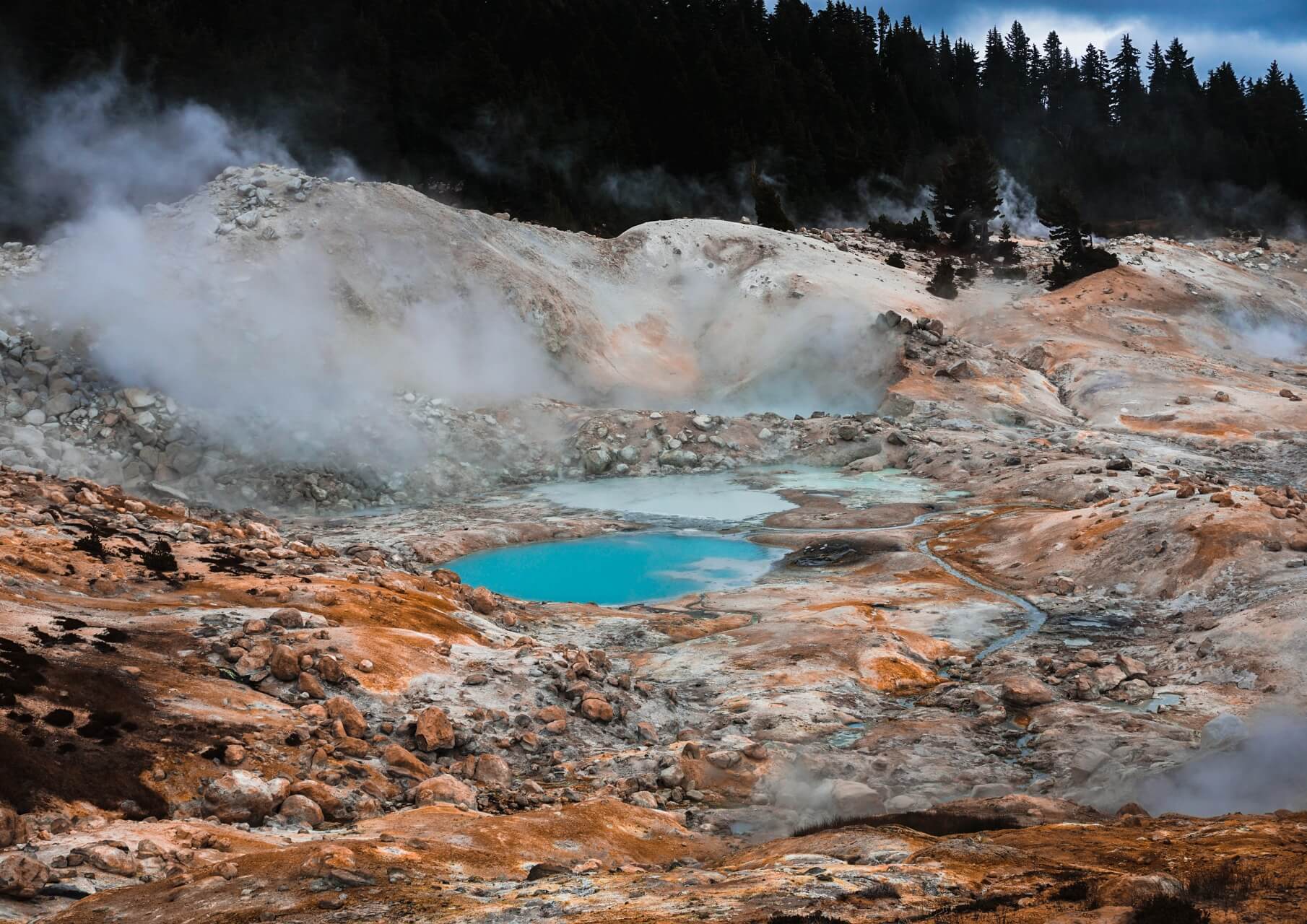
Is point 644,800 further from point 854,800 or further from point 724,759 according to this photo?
point 854,800

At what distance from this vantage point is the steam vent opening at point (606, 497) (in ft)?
25.6

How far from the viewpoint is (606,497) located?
90.8ft

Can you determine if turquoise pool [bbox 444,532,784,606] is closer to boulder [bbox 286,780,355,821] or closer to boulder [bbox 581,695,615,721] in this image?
boulder [bbox 581,695,615,721]

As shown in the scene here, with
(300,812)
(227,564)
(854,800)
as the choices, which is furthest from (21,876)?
(227,564)

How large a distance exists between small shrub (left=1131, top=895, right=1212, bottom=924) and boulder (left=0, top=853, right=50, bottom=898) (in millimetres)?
5964

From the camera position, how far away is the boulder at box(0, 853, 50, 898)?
6180 millimetres

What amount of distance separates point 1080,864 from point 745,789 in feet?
14.9

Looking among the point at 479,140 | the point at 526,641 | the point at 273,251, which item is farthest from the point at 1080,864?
the point at 479,140

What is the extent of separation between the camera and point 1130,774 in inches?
409

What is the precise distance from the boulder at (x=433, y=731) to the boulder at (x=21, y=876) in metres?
4.42

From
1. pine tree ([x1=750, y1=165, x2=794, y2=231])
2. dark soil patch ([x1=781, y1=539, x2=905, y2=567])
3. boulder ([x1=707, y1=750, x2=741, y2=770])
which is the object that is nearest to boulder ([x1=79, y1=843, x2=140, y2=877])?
boulder ([x1=707, y1=750, x2=741, y2=770])

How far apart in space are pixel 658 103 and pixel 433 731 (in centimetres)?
5825

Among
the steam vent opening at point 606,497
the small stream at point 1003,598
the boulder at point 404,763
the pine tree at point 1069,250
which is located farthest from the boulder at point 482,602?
the pine tree at point 1069,250

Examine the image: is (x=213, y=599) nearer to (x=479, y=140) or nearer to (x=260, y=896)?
(x=260, y=896)
